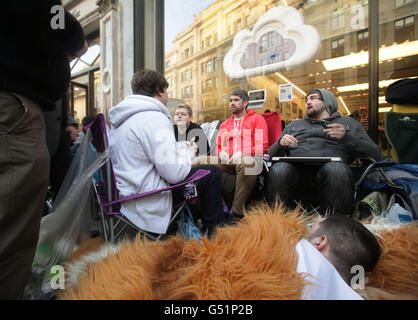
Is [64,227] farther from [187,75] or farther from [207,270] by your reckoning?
[187,75]

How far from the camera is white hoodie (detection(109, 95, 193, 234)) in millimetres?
1600

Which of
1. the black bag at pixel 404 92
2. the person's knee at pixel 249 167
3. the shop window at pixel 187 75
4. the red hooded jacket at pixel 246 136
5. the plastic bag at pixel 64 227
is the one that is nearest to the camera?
the plastic bag at pixel 64 227

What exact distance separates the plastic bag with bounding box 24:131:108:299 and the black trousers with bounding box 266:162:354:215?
1437 mm

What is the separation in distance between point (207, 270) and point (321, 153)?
7.14 feet

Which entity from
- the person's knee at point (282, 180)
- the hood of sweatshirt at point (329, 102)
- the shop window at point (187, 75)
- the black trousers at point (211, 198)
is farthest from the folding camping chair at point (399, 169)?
the shop window at point (187, 75)

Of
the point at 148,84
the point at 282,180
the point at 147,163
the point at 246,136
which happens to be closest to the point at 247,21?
the point at 246,136

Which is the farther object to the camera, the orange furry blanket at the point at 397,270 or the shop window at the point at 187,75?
the shop window at the point at 187,75

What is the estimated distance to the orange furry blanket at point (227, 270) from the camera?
0.67m

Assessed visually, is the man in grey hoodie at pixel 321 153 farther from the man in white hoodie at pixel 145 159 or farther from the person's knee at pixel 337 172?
the man in white hoodie at pixel 145 159

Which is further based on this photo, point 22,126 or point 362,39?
point 362,39

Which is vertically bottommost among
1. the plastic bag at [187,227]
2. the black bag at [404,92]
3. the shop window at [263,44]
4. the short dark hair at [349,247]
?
the plastic bag at [187,227]

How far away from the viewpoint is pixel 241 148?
3.14 metres

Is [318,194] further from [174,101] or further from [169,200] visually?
[174,101]
